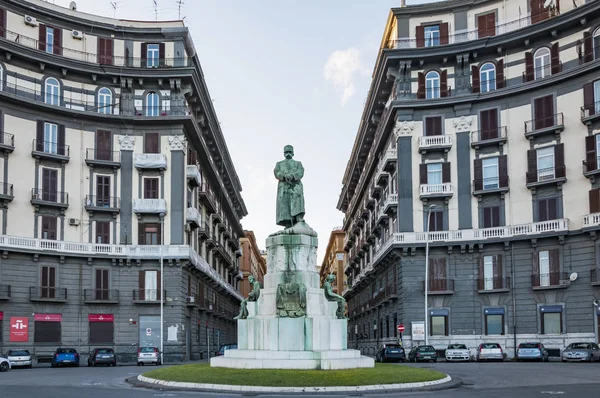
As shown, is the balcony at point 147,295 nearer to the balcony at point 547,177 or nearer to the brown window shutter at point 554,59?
the balcony at point 547,177

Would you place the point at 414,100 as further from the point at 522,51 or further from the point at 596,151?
the point at 596,151

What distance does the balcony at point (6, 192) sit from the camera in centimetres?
5406

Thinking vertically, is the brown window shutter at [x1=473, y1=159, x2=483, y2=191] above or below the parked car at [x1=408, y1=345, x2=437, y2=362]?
above

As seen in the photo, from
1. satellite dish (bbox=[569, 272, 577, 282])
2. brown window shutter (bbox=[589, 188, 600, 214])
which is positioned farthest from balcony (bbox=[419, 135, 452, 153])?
satellite dish (bbox=[569, 272, 577, 282])

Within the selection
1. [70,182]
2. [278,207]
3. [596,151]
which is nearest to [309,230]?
[278,207]

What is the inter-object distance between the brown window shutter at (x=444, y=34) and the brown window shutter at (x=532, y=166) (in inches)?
444

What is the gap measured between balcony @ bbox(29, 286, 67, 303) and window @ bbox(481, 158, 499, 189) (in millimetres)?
32790

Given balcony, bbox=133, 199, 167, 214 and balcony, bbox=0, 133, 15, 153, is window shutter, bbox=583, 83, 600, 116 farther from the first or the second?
balcony, bbox=0, 133, 15, 153

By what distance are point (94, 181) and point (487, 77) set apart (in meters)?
31.6

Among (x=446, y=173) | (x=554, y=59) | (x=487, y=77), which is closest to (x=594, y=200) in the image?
(x=554, y=59)

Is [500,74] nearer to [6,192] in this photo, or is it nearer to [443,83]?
[443,83]

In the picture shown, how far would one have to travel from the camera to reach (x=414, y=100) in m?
59.6

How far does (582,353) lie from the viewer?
46938mm

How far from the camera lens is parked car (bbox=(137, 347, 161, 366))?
51.7 metres
